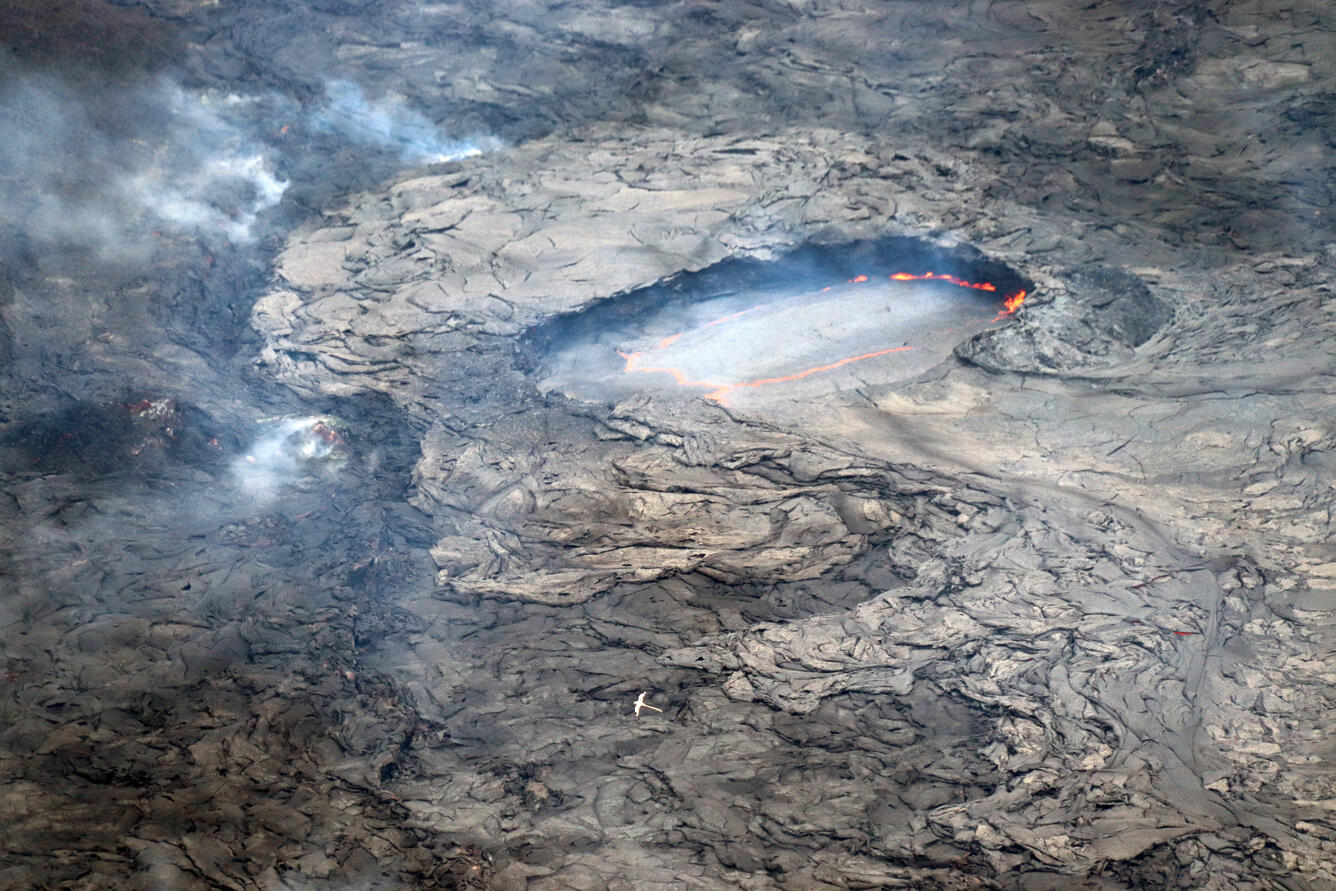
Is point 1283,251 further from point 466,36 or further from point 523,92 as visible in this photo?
point 466,36

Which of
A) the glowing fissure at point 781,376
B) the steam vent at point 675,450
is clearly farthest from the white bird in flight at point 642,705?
the glowing fissure at point 781,376

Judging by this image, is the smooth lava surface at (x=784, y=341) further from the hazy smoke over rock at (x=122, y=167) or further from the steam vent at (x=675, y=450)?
the hazy smoke over rock at (x=122, y=167)

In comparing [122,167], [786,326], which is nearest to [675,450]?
[786,326]

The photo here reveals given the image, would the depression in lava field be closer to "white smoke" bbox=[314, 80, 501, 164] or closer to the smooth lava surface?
the smooth lava surface

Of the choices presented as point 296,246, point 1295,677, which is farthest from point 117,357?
point 1295,677

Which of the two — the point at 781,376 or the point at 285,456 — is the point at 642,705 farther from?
the point at 285,456

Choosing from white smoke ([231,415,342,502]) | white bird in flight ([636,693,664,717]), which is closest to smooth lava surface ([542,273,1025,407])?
white smoke ([231,415,342,502])
